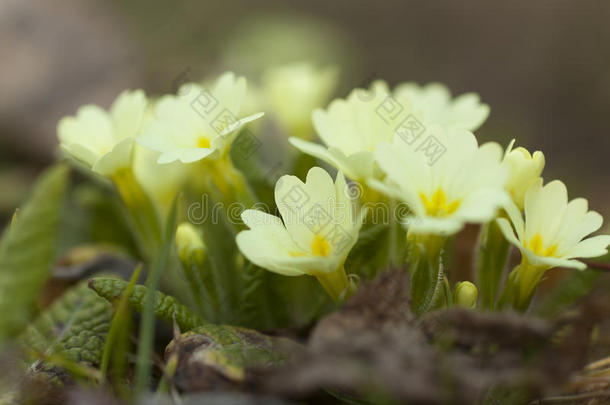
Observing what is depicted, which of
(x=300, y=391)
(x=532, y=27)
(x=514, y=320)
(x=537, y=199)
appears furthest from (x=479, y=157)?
(x=532, y=27)

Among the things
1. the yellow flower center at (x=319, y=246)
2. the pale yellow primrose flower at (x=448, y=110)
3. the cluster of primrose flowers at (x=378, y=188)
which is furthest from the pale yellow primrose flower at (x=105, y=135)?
the pale yellow primrose flower at (x=448, y=110)

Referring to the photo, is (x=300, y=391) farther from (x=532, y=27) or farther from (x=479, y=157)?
(x=532, y=27)

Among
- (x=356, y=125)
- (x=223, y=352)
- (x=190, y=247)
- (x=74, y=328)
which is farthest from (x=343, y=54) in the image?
(x=223, y=352)

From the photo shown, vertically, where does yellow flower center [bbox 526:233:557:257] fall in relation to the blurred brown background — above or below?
below

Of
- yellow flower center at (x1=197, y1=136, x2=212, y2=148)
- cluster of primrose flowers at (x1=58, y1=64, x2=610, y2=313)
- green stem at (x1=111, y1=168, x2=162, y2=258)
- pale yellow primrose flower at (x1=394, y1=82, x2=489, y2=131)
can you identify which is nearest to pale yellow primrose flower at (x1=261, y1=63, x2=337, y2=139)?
pale yellow primrose flower at (x1=394, y1=82, x2=489, y2=131)

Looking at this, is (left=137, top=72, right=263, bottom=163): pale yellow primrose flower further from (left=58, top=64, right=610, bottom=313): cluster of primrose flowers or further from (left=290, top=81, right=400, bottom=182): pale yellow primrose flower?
(left=290, top=81, right=400, bottom=182): pale yellow primrose flower
